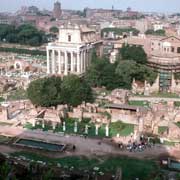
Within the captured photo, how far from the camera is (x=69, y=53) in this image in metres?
45.7

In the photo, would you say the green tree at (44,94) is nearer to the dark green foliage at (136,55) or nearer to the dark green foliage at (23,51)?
the dark green foliage at (136,55)

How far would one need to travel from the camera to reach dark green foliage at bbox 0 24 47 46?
79562 mm

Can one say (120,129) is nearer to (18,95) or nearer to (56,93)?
(56,93)

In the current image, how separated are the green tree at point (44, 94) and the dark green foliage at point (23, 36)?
1861 inches

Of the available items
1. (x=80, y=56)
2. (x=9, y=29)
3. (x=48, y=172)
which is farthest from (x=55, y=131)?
(x=9, y=29)

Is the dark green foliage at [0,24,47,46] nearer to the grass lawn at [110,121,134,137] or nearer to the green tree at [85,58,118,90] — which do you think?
the green tree at [85,58,118,90]

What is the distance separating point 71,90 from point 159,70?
1378 cm

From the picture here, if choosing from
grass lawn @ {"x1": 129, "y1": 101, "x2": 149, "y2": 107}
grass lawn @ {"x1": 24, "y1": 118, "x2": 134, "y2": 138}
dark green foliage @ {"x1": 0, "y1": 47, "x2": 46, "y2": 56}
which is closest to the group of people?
grass lawn @ {"x1": 24, "y1": 118, "x2": 134, "y2": 138}

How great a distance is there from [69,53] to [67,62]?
113 centimetres

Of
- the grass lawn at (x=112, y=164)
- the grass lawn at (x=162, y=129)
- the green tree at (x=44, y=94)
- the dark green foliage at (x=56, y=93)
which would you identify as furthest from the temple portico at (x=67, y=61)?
the grass lawn at (x=112, y=164)

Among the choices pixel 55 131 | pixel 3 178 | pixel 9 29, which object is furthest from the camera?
pixel 9 29

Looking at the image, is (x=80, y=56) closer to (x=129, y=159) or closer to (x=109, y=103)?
(x=109, y=103)

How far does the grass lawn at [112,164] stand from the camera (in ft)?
73.1

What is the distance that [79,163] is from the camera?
2347 cm
